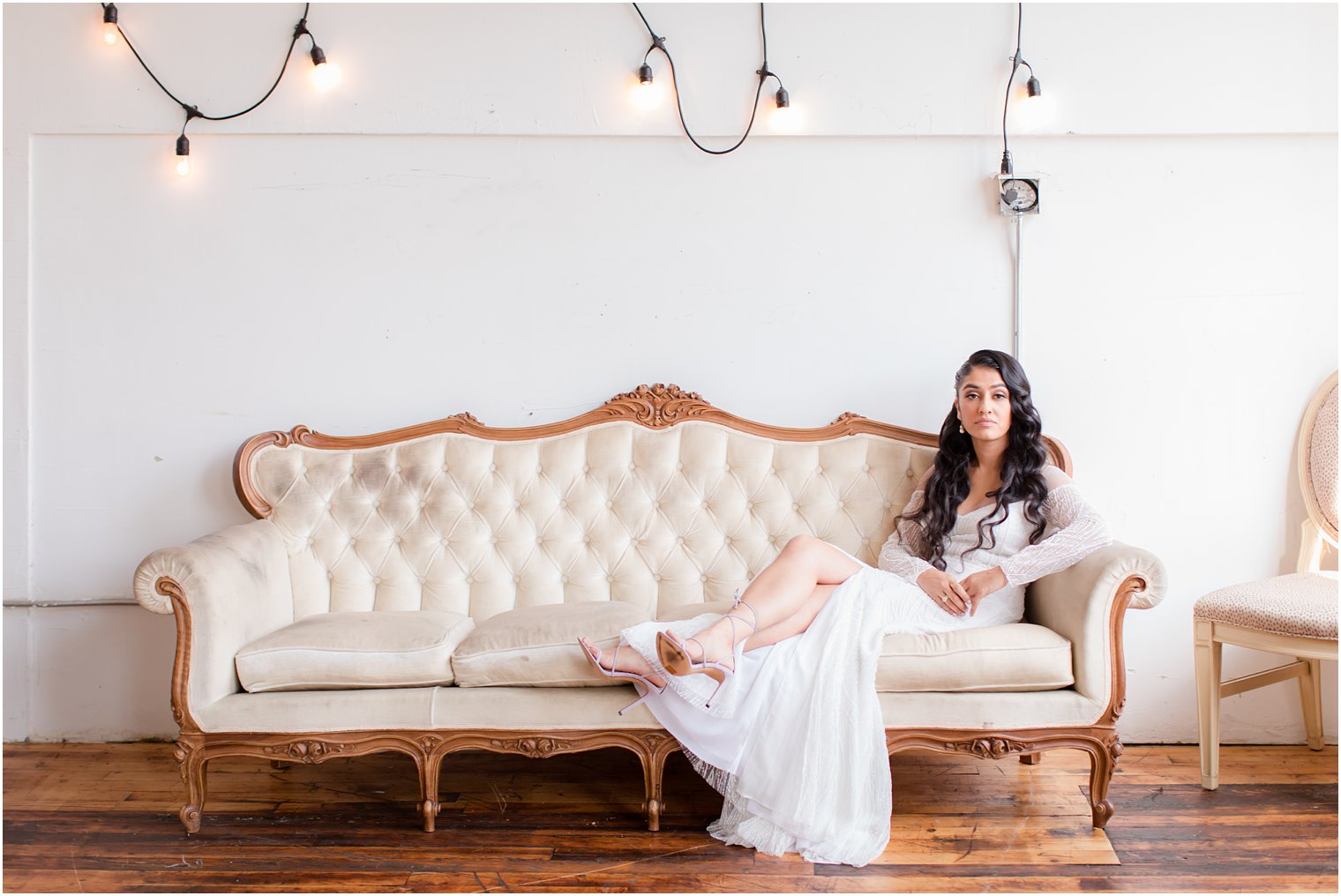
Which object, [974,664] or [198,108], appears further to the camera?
[198,108]

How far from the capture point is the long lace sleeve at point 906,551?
2562 mm

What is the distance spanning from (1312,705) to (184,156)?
4160 millimetres

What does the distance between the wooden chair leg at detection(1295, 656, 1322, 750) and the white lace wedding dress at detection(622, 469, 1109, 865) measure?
1.13 meters

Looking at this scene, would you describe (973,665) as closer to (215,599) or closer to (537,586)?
(537,586)

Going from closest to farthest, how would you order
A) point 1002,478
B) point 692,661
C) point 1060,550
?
point 692,661 → point 1060,550 → point 1002,478

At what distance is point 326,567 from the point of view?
112 inches

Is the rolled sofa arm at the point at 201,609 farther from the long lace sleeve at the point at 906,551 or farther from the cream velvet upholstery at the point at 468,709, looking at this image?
the long lace sleeve at the point at 906,551

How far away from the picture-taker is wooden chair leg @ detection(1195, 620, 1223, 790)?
2492 mm

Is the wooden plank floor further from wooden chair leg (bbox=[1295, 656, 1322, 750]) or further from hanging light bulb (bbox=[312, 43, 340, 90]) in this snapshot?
hanging light bulb (bbox=[312, 43, 340, 90])

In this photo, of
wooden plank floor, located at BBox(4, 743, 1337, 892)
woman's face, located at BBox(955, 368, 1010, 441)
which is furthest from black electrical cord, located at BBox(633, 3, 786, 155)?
wooden plank floor, located at BBox(4, 743, 1337, 892)

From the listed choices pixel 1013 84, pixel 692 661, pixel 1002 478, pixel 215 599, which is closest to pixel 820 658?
pixel 692 661

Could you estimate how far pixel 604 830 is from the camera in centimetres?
226

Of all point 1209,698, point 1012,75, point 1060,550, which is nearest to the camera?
point 1060,550

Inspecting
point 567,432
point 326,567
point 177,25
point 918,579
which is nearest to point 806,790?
point 918,579
